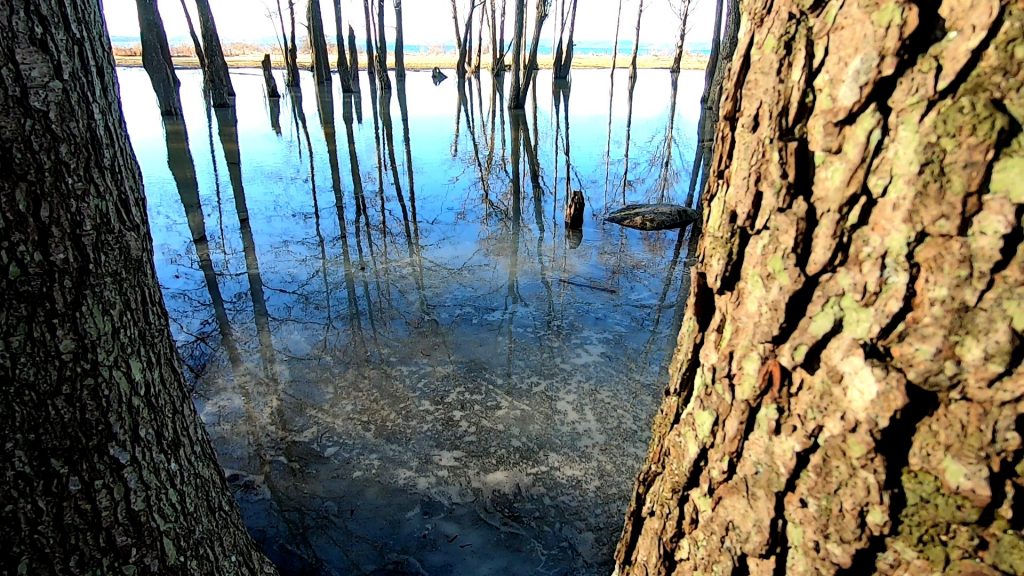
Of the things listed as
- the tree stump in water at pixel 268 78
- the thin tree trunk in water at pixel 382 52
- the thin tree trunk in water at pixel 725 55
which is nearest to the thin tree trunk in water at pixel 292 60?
the tree stump in water at pixel 268 78

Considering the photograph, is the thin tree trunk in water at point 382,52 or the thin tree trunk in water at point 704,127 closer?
the thin tree trunk in water at point 704,127

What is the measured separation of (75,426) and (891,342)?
5.03 ft

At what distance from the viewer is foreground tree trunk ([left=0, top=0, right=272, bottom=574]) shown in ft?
3.55

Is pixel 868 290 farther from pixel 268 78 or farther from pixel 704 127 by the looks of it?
pixel 268 78

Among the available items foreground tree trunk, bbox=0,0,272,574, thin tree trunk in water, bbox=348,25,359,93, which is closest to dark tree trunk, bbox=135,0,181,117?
thin tree trunk in water, bbox=348,25,359,93

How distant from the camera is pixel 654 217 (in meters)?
6.64

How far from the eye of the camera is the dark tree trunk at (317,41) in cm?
1702

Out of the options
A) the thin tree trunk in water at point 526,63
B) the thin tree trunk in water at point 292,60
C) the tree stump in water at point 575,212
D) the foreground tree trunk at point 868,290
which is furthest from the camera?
the thin tree trunk in water at point 292,60

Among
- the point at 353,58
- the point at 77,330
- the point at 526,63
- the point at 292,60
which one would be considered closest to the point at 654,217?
the point at 77,330

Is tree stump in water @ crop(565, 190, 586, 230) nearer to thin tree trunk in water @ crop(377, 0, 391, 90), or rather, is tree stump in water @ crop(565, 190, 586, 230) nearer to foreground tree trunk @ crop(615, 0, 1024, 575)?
foreground tree trunk @ crop(615, 0, 1024, 575)

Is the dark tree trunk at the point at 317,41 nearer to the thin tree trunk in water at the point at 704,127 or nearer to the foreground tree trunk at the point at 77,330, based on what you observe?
the thin tree trunk in water at the point at 704,127

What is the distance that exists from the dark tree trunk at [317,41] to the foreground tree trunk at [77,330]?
18.3 metres

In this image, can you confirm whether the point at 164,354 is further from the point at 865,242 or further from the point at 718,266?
the point at 865,242

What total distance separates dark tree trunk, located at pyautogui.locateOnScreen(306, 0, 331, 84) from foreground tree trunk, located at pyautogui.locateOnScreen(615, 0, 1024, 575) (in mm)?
19228
